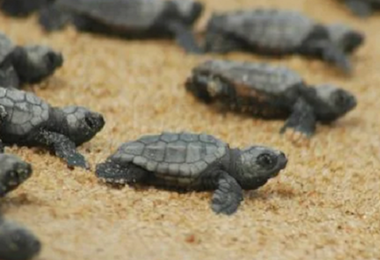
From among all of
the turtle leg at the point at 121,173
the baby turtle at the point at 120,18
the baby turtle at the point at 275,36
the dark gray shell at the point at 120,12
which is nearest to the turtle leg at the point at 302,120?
the baby turtle at the point at 275,36

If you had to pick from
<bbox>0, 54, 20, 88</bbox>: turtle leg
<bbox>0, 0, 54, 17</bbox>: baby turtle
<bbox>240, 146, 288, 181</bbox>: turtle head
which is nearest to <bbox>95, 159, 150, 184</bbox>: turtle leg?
<bbox>240, 146, 288, 181</bbox>: turtle head

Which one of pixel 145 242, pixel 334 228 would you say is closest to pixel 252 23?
pixel 334 228

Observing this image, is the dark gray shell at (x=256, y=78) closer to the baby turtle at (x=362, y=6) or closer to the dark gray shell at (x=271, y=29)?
the dark gray shell at (x=271, y=29)

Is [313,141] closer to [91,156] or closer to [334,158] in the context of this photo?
[334,158]

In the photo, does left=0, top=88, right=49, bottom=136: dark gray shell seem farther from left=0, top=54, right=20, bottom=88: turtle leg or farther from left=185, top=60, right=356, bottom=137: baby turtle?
left=185, top=60, right=356, bottom=137: baby turtle

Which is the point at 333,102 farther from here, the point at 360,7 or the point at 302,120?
the point at 360,7
